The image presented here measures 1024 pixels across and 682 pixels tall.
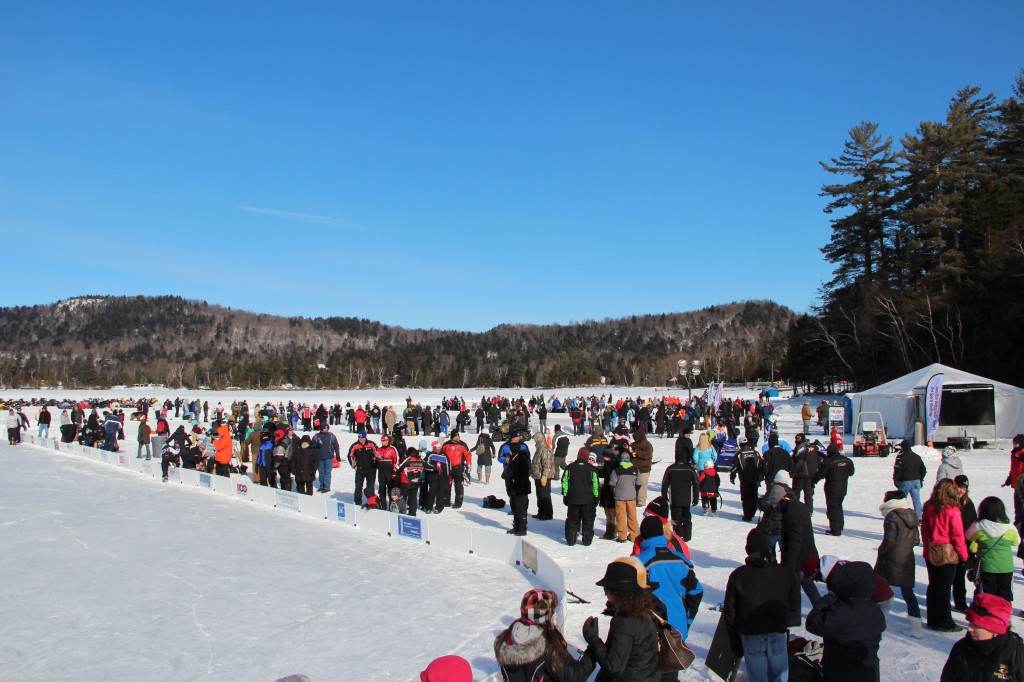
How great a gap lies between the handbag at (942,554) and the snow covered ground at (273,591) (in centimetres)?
67

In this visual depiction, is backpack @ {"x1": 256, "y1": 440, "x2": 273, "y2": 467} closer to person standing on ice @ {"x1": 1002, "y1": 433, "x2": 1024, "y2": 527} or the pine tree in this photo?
person standing on ice @ {"x1": 1002, "y1": 433, "x2": 1024, "y2": 527}


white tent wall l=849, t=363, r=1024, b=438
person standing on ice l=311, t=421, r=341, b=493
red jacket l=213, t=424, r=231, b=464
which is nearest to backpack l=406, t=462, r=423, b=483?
person standing on ice l=311, t=421, r=341, b=493

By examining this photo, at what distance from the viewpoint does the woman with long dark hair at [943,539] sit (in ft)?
20.2

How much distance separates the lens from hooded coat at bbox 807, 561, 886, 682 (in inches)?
156

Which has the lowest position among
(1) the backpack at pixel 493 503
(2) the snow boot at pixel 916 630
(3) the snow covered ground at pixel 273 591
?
(3) the snow covered ground at pixel 273 591

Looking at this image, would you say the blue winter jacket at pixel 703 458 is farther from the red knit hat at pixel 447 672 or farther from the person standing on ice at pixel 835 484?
the red knit hat at pixel 447 672

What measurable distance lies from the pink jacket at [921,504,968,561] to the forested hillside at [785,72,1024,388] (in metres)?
28.5

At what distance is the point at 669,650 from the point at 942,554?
343 centimetres

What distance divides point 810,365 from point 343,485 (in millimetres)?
46994

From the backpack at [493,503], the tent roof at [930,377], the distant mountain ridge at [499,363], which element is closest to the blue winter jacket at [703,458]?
the backpack at [493,503]

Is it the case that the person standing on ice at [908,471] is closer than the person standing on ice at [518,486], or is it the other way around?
the person standing on ice at [908,471]

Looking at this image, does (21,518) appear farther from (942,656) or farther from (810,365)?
(810,365)

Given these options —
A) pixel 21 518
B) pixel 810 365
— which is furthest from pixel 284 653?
pixel 810 365

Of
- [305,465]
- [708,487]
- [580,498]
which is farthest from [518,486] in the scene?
[305,465]
